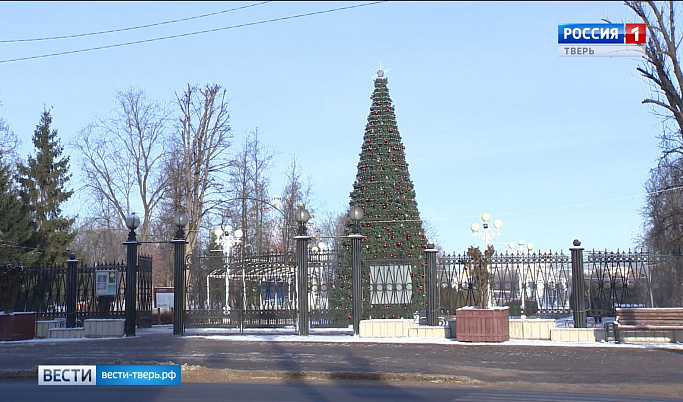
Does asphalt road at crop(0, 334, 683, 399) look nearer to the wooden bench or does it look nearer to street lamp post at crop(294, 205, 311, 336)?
the wooden bench

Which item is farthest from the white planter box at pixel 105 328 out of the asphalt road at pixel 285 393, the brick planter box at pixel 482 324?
the asphalt road at pixel 285 393

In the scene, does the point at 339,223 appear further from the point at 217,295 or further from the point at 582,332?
the point at 582,332

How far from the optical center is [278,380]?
43.7ft

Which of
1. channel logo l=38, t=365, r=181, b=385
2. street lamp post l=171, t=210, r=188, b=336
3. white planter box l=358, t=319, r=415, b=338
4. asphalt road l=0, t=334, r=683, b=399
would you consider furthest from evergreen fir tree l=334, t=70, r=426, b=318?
channel logo l=38, t=365, r=181, b=385

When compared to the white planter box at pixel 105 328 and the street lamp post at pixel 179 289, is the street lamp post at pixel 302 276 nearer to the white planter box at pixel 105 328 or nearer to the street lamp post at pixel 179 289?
the street lamp post at pixel 179 289

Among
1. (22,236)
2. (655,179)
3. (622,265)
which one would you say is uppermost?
(655,179)

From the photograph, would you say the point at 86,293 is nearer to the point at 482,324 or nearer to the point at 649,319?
the point at 482,324

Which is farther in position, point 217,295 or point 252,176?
point 252,176

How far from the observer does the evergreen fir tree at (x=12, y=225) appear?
130 ft

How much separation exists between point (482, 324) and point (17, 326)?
14014 millimetres

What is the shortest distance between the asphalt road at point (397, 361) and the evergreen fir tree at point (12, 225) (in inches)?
753

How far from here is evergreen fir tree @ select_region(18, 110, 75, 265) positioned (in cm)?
4516

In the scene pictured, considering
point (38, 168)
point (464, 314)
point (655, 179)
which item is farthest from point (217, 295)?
point (655, 179)

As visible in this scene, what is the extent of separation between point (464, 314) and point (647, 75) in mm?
11053
